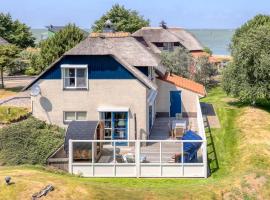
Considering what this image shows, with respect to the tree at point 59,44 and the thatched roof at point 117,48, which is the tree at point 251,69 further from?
the tree at point 59,44

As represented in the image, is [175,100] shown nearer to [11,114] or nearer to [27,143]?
[11,114]

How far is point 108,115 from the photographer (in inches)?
1275

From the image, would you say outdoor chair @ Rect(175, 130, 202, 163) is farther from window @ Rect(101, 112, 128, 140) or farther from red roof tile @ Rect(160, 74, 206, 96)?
red roof tile @ Rect(160, 74, 206, 96)

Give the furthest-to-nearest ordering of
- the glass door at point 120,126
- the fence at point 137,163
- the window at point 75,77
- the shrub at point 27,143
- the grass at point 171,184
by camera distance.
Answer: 1. the window at point 75,77
2. the glass door at point 120,126
3. the shrub at point 27,143
4. the fence at point 137,163
5. the grass at point 171,184

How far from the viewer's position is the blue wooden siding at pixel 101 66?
106 feet

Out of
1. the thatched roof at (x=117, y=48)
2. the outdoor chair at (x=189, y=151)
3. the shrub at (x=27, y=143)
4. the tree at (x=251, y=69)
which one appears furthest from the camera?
the tree at (x=251, y=69)

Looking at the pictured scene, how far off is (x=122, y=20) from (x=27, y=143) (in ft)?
229

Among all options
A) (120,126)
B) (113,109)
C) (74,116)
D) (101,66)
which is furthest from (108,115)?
(101,66)

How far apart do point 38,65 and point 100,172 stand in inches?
1696

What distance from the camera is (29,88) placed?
3294 cm

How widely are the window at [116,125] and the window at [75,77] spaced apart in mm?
2512

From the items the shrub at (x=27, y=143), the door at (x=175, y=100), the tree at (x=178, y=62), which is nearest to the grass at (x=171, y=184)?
the shrub at (x=27, y=143)

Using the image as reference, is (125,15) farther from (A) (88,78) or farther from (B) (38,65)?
(A) (88,78)

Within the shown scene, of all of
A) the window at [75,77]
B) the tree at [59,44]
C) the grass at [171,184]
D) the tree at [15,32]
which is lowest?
the grass at [171,184]
